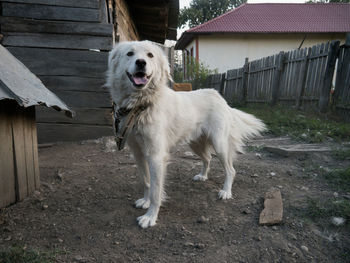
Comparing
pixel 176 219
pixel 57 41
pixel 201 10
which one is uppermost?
pixel 201 10

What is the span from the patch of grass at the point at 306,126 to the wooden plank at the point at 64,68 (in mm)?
3969

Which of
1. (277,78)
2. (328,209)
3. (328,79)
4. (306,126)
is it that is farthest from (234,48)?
(328,209)

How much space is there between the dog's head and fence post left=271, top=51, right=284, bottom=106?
6825mm

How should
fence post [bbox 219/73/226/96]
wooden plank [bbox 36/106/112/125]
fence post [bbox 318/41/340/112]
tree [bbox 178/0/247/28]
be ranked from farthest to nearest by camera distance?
tree [bbox 178/0/247/28], fence post [bbox 219/73/226/96], fence post [bbox 318/41/340/112], wooden plank [bbox 36/106/112/125]

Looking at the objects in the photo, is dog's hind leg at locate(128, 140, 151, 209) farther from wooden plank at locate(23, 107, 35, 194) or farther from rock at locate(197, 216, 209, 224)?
wooden plank at locate(23, 107, 35, 194)

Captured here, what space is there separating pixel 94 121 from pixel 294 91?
5980 millimetres

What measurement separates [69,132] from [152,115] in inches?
109

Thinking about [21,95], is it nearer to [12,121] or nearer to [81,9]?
[12,121]

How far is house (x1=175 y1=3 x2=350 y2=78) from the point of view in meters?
17.8

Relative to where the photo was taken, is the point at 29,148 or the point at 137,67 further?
the point at 29,148

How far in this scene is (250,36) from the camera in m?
18.3

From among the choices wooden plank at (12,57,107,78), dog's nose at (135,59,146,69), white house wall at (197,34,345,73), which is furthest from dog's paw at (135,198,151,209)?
white house wall at (197,34,345,73)

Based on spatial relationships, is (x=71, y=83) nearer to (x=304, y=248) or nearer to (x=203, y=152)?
(x=203, y=152)

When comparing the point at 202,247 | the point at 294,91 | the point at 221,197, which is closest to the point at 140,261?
the point at 202,247
